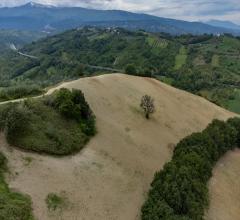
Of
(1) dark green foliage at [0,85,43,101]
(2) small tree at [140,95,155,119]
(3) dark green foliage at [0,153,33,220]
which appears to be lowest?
(2) small tree at [140,95,155,119]

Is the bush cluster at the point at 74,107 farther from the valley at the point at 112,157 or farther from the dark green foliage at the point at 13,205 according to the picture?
the dark green foliage at the point at 13,205

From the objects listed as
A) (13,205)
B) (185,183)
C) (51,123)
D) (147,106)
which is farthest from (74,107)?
(13,205)

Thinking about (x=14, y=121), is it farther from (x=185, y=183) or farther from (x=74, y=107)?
(x=185, y=183)

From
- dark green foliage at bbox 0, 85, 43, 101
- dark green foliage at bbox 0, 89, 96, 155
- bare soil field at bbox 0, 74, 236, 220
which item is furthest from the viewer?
dark green foliage at bbox 0, 85, 43, 101

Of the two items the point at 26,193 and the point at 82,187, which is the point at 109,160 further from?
the point at 26,193

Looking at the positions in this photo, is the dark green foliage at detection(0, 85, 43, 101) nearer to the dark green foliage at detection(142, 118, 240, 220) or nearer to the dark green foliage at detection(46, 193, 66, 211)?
the dark green foliage at detection(142, 118, 240, 220)

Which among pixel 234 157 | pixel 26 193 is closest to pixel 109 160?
pixel 26 193

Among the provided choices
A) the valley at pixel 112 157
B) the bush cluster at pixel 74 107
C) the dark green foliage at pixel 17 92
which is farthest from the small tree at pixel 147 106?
the dark green foliage at pixel 17 92

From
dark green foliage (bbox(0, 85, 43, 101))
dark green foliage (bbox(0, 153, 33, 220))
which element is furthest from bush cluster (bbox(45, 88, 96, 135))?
dark green foliage (bbox(0, 153, 33, 220))
